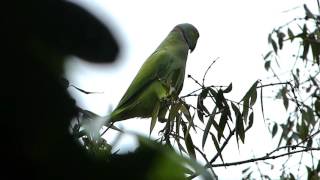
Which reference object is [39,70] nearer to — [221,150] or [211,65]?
[221,150]

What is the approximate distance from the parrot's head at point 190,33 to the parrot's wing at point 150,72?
0.77ft

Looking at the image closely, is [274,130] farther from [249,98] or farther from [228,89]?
[228,89]

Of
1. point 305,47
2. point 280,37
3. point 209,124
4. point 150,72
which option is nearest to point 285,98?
point 305,47

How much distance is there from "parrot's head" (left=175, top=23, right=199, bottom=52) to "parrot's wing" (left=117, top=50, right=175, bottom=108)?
23 centimetres

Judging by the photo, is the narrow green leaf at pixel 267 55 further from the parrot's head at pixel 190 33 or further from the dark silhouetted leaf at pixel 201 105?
the dark silhouetted leaf at pixel 201 105

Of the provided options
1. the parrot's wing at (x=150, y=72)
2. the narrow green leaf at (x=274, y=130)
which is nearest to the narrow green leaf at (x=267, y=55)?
the narrow green leaf at (x=274, y=130)

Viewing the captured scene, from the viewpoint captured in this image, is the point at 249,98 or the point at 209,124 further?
the point at 249,98

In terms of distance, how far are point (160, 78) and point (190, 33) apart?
0.71 metres

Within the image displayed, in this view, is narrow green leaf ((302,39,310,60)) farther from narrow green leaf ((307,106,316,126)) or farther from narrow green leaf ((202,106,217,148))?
narrow green leaf ((202,106,217,148))

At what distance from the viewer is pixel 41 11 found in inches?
6.9

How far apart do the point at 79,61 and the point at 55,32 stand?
0.04 ft

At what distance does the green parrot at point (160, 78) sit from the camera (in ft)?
6.29

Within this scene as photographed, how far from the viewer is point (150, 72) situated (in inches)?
90.4

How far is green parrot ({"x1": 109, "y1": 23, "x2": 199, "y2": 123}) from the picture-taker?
6.29 feet
